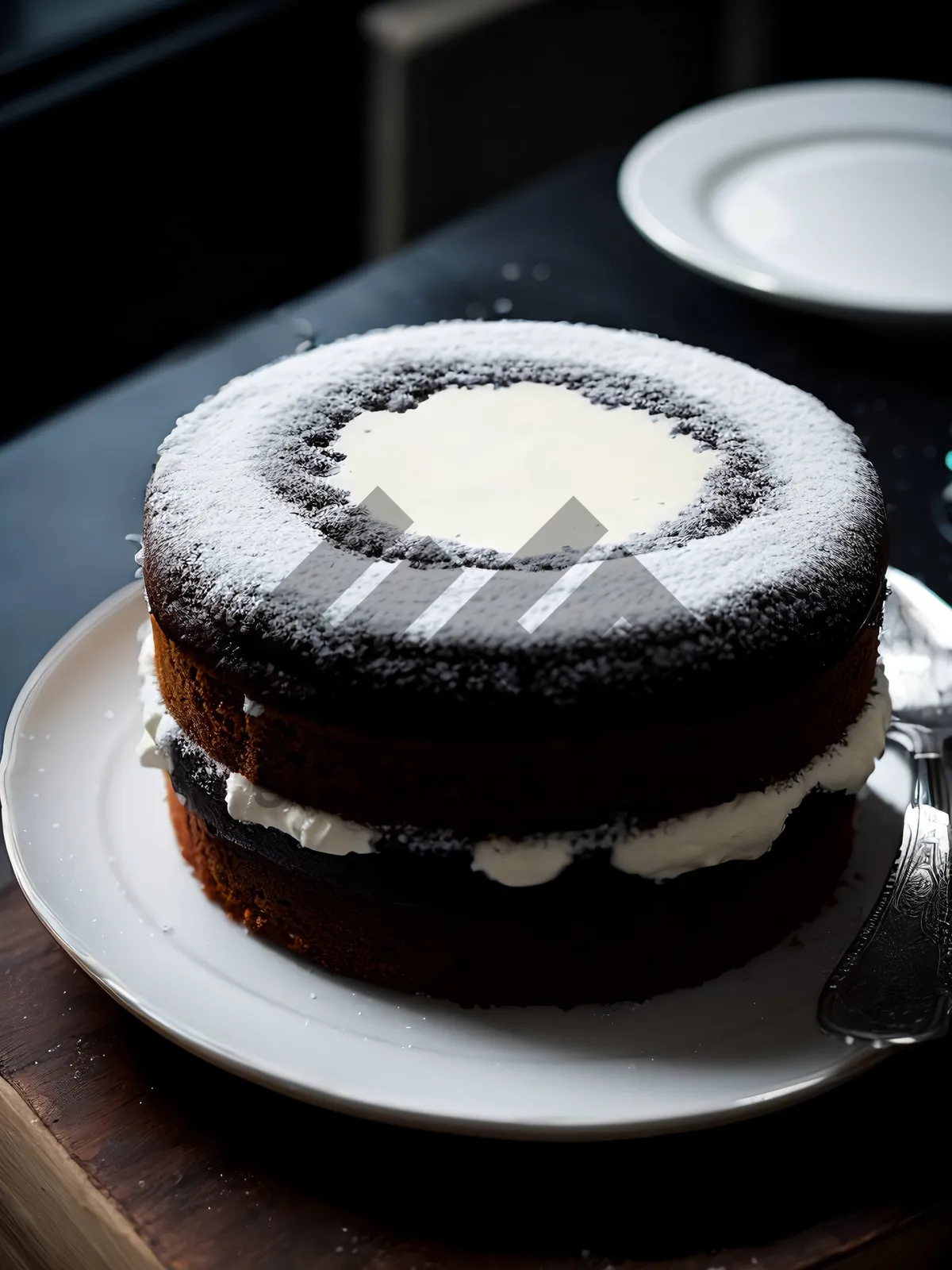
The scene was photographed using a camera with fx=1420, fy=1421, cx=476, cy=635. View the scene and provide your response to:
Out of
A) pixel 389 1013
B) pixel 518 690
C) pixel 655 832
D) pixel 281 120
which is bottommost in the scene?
pixel 281 120

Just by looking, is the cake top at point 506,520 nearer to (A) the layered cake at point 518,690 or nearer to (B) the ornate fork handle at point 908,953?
(A) the layered cake at point 518,690

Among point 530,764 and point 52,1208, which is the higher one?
point 530,764

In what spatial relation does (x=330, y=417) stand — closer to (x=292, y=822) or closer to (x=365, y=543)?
(x=365, y=543)

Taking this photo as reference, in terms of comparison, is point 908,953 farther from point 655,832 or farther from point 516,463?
point 516,463

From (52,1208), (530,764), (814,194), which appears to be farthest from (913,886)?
Answer: (814,194)

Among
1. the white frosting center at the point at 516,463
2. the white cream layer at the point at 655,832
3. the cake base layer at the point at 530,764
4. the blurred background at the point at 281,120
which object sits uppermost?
the white frosting center at the point at 516,463

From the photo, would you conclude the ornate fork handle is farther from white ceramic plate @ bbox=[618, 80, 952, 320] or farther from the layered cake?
white ceramic plate @ bbox=[618, 80, 952, 320]

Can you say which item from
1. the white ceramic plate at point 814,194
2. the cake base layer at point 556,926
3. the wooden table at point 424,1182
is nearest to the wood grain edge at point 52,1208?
the wooden table at point 424,1182
